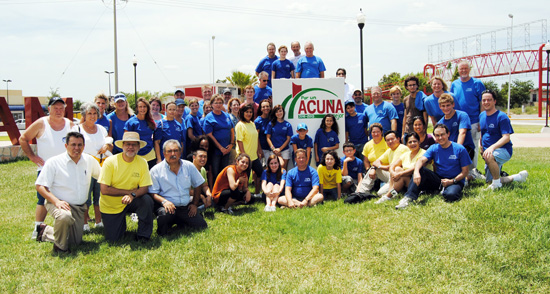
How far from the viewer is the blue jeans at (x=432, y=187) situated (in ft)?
19.7

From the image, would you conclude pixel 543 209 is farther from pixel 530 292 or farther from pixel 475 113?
pixel 475 113

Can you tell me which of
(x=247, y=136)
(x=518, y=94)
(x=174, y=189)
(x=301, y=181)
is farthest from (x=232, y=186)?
(x=518, y=94)

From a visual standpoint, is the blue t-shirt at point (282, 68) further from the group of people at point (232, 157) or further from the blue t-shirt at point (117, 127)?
the blue t-shirt at point (117, 127)

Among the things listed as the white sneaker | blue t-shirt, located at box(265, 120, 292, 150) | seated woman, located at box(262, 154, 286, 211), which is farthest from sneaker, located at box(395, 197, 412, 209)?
blue t-shirt, located at box(265, 120, 292, 150)

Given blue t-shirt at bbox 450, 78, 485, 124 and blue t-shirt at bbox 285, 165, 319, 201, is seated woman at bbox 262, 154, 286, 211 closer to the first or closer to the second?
blue t-shirt at bbox 285, 165, 319, 201

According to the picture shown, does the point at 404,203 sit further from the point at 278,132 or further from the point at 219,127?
the point at 219,127

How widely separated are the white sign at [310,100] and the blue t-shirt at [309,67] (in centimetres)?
83

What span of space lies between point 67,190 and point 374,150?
5189 millimetres

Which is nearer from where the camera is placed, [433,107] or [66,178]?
[66,178]

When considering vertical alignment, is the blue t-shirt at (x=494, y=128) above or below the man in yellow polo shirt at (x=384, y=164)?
above

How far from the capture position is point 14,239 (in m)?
5.76

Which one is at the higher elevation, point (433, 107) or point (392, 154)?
point (433, 107)

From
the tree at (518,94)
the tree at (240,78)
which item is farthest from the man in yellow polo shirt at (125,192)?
the tree at (518,94)

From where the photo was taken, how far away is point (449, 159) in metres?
6.21
